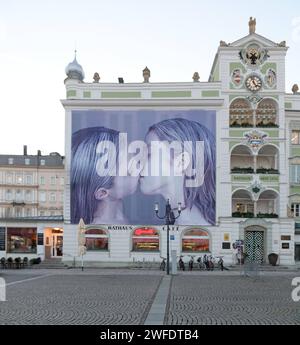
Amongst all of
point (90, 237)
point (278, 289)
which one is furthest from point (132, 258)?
point (278, 289)

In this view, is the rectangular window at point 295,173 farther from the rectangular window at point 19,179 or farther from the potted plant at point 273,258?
the rectangular window at point 19,179

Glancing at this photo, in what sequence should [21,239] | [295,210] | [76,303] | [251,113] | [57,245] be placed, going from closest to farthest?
[76,303]
[251,113]
[295,210]
[21,239]
[57,245]

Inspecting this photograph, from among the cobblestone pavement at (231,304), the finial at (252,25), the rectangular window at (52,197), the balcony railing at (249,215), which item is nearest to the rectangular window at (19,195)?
the rectangular window at (52,197)

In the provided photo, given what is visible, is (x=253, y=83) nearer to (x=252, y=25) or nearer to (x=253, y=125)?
(x=253, y=125)

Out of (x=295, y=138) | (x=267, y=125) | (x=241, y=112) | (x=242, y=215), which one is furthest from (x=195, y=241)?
(x=295, y=138)

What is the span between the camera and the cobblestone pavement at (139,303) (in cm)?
1580

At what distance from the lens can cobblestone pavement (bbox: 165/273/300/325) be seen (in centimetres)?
1577

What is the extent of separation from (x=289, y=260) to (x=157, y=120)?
56.5 feet

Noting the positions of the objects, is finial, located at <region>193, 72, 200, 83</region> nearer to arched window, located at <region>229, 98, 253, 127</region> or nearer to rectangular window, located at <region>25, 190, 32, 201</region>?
arched window, located at <region>229, 98, 253, 127</region>

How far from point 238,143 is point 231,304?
95.4 feet

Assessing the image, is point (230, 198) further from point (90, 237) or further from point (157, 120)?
point (90, 237)

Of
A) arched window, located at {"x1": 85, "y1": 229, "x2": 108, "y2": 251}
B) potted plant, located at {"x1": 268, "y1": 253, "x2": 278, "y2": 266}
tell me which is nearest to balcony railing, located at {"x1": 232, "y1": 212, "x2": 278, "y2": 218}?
potted plant, located at {"x1": 268, "y1": 253, "x2": 278, "y2": 266}

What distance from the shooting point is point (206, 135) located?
4703 centimetres

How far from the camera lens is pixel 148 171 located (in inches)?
1843
